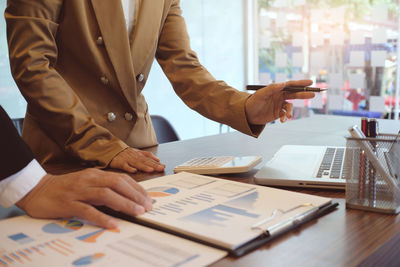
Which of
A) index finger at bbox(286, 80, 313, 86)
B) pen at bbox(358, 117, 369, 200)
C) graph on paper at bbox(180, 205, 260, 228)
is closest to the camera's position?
graph on paper at bbox(180, 205, 260, 228)

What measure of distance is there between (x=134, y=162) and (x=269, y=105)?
442 mm

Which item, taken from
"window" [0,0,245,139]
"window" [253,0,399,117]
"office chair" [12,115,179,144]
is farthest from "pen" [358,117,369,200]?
"window" [253,0,399,117]

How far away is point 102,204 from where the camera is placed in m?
0.76

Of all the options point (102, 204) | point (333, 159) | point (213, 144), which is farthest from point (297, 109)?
point (102, 204)

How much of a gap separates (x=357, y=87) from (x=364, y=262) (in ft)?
14.7

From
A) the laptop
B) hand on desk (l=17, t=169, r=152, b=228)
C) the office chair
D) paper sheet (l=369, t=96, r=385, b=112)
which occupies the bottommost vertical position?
paper sheet (l=369, t=96, r=385, b=112)

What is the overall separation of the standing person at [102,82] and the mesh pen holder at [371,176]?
1.18 feet

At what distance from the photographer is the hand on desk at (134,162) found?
115cm

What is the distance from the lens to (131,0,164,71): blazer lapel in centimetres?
146

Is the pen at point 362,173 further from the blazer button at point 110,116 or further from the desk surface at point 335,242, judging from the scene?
the blazer button at point 110,116

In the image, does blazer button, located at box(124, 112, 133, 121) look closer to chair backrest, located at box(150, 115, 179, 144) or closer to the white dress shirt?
the white dress shirt

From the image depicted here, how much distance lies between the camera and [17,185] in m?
0.82

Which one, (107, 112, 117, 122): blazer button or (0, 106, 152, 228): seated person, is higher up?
(107, 112, 117, 122): blazer button

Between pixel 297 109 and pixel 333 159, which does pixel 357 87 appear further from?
pixel 333 159
